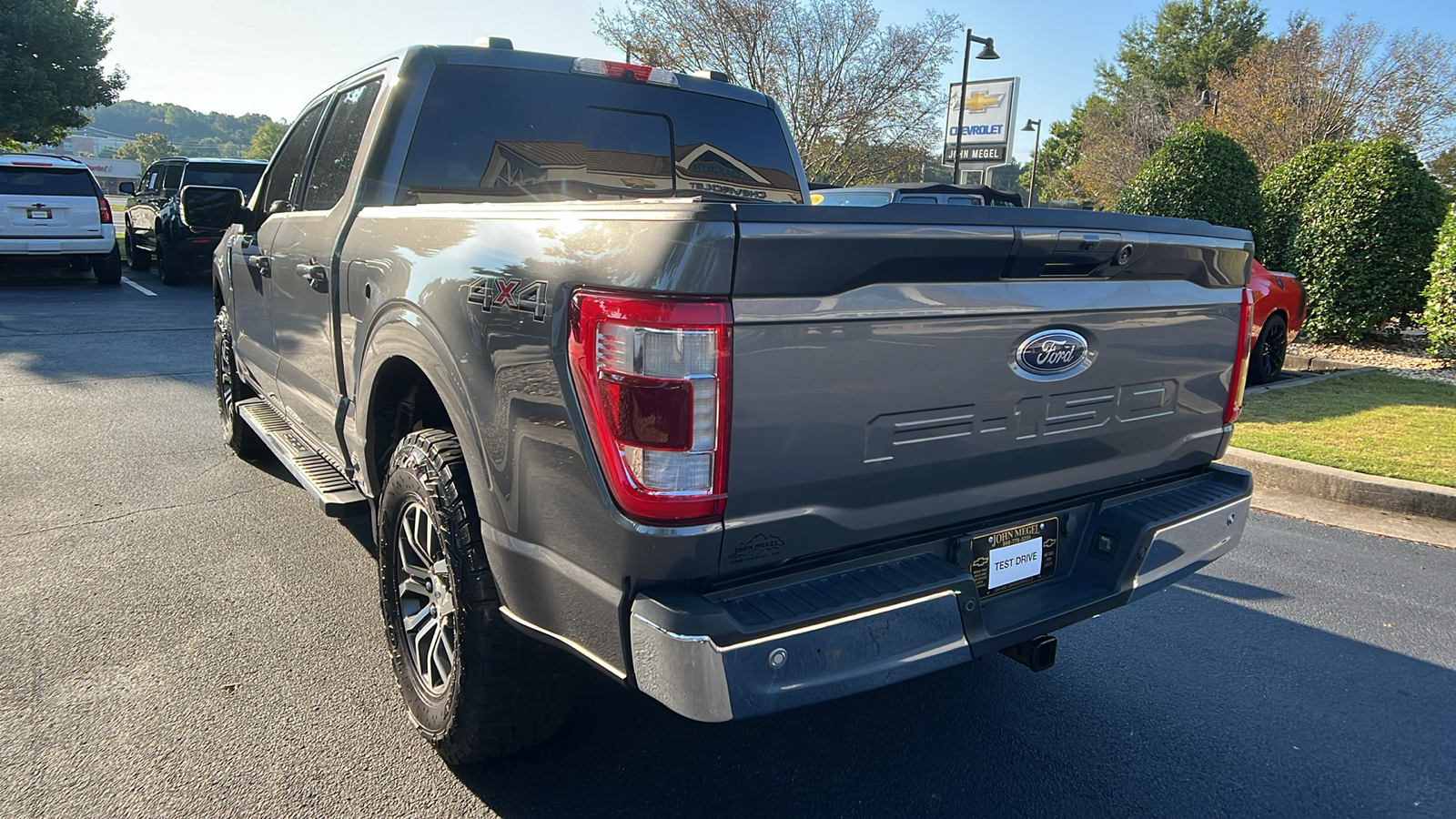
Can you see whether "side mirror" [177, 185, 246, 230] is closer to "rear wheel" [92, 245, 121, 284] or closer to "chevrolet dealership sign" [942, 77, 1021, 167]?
"rear wheel" [92, 245, 121, 284]

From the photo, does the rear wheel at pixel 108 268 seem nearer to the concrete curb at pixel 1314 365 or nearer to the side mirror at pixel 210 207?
the side mirror at pixel 210 207

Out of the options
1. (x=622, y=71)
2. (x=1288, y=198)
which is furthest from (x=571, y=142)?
(x=1288, y=198)

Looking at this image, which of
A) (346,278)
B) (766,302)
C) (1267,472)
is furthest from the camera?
(1267,472)

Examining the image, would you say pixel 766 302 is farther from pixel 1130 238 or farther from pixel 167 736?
pixel 167 736

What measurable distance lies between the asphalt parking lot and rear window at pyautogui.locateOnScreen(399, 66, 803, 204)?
1808 millimetres

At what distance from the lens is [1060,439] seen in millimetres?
2529

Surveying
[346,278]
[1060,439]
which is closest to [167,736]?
[346,278]

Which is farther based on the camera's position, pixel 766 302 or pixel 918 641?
pixel 918 641

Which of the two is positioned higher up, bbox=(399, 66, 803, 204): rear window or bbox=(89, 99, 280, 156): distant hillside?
bbox=(89, 99, 280, 156): distant hillside

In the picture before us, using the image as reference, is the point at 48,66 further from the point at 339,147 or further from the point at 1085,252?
the point at 1085,252

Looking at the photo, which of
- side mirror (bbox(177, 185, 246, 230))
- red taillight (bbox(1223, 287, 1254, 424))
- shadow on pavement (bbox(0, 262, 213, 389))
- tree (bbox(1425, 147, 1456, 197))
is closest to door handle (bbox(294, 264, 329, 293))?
side mirror (bbox(177, 185, 246, 230))

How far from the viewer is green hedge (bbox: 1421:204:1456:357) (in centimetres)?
946

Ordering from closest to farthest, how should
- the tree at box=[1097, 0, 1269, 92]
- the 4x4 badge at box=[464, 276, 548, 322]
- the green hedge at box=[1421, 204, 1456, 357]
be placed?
the 4x4 badge at box=[464, 276, 548, 322] < the green hedge at box=[1421, 204, 1456, 357] < the tree at box=[1097, 0, 1269, 92]

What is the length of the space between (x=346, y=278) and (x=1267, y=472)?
223 inches
